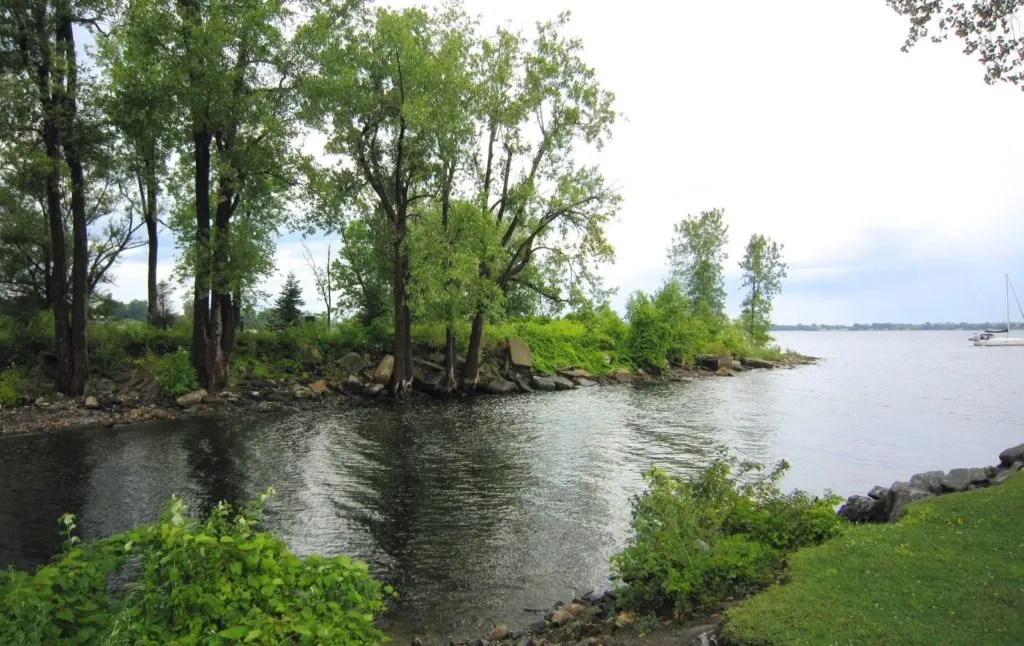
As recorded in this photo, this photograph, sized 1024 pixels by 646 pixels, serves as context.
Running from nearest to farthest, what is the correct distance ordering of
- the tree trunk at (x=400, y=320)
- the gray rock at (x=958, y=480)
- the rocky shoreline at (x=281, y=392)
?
the gray rock at (x=958, y=480) < the rocky shoreline at (x=281, y=392) < the tree trunk at (x=400, y=320)

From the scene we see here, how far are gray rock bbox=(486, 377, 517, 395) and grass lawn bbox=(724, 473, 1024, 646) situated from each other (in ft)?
88.9

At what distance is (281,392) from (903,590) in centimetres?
2611

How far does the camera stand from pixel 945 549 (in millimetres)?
7180

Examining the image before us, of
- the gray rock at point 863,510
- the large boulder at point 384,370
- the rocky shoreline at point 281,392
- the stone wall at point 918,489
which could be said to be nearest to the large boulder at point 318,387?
the rocky shoreline at point 281,392

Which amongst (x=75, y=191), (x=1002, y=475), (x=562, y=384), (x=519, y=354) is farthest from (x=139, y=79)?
(x=1002, y=475)

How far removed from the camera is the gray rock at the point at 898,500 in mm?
9301

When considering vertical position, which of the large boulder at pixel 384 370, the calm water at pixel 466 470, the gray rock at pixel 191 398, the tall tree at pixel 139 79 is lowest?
the calm water at pixel 466 470

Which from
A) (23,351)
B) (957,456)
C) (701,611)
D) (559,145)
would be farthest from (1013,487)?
(23,351)

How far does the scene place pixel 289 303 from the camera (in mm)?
36219

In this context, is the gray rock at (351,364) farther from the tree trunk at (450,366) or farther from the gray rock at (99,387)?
the gray rock at (99,387)

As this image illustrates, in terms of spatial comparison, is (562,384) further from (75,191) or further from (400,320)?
(75,191)

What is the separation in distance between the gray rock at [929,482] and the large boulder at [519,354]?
1072 inches

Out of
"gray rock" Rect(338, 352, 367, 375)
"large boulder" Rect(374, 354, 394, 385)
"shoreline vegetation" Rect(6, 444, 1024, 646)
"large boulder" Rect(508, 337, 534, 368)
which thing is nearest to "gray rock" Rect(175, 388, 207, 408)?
"gray rock" Rect(338, 352, 367, 375)

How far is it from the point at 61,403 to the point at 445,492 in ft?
58.4
